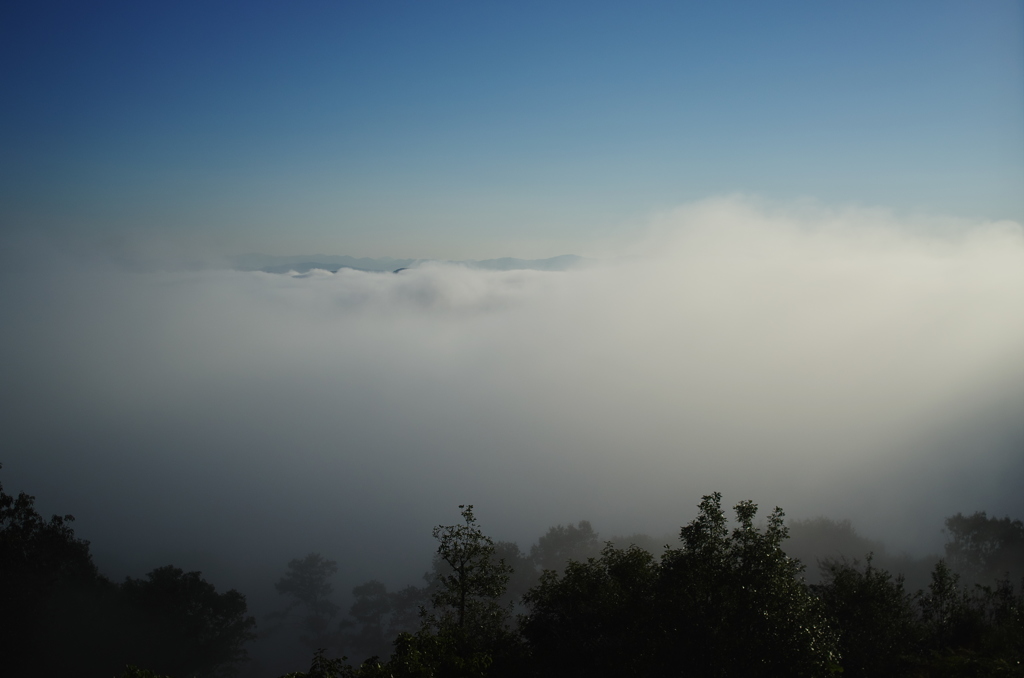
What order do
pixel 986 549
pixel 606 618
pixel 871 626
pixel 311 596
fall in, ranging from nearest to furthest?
pixel 606 618 < pixel 871 626 < pixel 986 549 < pixel 311 596

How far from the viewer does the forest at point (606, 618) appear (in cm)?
2203

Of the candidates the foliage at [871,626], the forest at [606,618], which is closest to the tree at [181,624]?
the forest at [606,618]

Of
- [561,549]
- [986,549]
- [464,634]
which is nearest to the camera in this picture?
[464,634]

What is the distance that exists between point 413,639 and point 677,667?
446 inches

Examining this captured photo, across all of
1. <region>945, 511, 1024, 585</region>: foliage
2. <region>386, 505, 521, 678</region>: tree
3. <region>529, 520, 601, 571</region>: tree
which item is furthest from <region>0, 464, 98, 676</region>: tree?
<region>945, 511, 1024, 585</region>: foliage

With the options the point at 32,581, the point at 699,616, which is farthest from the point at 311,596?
the point at 699,616

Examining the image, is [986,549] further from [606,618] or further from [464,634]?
[464,634]

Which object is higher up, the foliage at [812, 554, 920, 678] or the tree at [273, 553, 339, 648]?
the foliage at [812, 554, 920, 678]

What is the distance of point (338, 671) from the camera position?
2169 cm

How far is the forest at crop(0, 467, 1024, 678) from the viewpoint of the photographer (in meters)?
22.0

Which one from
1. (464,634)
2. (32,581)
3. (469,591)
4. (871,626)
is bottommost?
(32,581)

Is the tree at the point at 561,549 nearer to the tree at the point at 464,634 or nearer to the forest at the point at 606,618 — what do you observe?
the forest at the point at 606,618

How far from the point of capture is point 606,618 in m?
26.2

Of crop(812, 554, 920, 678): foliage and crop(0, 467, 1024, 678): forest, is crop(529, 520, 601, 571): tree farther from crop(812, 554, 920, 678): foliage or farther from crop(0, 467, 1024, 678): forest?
crop(812, 554, 920, 678): foliage
